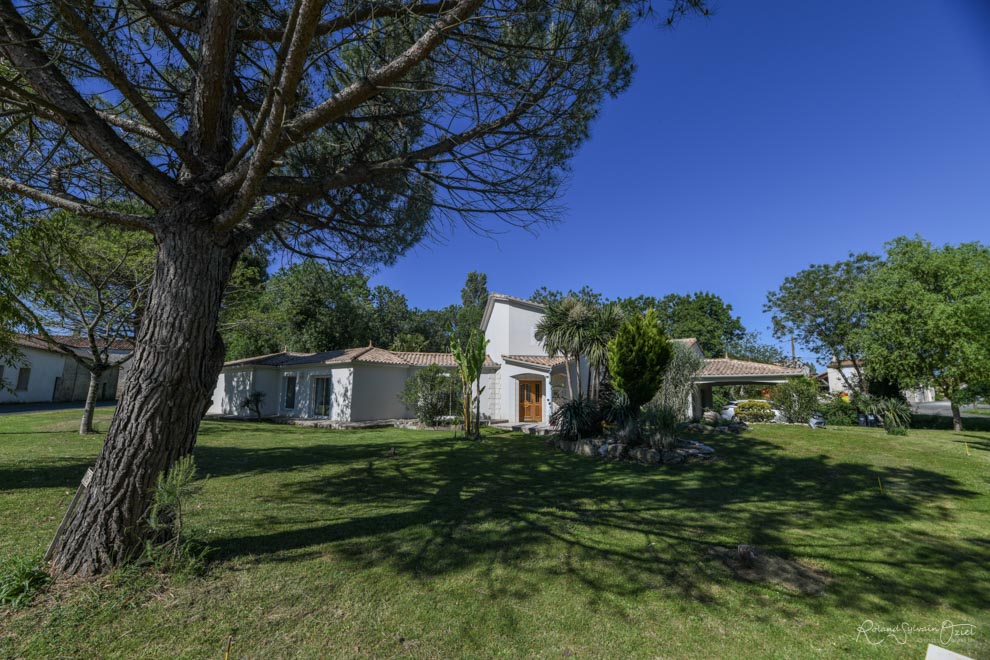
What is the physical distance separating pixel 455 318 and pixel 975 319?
138ft

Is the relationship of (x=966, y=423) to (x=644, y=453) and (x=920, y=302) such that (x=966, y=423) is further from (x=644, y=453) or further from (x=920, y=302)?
(x=644, y=453)

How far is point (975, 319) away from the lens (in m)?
8.26

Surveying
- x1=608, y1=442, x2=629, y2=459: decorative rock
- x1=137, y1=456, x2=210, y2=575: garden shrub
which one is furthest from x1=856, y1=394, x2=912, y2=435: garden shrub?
x1=137, y1=456, x2=210, y2=575: garden shrub

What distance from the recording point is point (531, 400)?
2125 centimetres

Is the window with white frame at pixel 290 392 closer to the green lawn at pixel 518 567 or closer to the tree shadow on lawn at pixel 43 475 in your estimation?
the green lawn at pixel 518 567

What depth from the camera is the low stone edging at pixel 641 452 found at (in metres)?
10.7

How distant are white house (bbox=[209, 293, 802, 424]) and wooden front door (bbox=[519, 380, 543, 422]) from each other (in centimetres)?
5

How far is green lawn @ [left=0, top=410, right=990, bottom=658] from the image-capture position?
2926 millimetres

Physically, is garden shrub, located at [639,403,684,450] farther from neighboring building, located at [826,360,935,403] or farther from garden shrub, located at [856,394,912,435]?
neighboring building, located at [826,360,935,403]

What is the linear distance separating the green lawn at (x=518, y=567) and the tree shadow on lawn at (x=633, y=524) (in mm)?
36

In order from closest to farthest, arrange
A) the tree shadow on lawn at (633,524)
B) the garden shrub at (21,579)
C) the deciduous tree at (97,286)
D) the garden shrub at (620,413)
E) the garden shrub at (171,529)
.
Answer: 1. the garden shrub at (21,579)
2. the garden shrub at (171,529)
3. the tree shadow on lawn at (633,524)
4. the deciduous tree at (97,286)
5. the garden shrub at (620,413)

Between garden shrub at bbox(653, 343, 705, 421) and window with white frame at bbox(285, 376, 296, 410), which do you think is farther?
window with white frame at bbox(285, 376, 296, 410)

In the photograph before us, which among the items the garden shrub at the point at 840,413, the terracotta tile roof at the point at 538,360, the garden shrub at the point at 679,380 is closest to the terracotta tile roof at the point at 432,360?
the terracotta tile roof at the point at 538,360

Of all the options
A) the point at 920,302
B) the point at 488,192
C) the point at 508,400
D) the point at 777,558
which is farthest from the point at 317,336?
the point at 920,302
